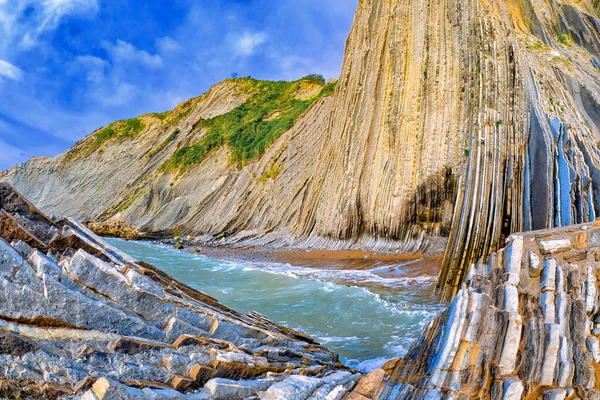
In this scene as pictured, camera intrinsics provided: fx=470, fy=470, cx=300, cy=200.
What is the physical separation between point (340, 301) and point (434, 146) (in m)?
7.88

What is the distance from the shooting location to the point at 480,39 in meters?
14.9

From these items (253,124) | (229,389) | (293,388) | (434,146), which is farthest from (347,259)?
(253,124)

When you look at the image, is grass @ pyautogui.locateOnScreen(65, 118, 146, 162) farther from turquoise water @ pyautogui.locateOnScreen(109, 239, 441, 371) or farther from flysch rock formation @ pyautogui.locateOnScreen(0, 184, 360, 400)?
flysch rock formation @ pyautogui.locateOnScreen(0, 184, 360, 400)

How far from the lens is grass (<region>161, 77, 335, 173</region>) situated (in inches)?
1205

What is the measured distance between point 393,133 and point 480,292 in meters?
13.0

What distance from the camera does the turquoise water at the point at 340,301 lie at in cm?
709

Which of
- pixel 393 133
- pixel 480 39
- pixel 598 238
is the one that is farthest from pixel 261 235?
pixel 598 238

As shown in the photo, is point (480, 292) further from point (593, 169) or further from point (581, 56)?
point (581, 56)

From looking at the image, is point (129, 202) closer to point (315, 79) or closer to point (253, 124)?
point (253, 124)

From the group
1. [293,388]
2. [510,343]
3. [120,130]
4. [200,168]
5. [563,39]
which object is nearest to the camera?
[293,388]

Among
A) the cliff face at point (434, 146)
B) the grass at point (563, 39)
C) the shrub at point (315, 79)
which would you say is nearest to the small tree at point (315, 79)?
the shrub at point (315, 79)

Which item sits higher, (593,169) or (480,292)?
(593,169)

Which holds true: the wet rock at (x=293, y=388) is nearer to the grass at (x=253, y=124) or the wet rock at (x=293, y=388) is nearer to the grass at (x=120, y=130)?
the grass at (x=253, y=124)

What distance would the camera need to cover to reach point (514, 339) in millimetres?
4117
